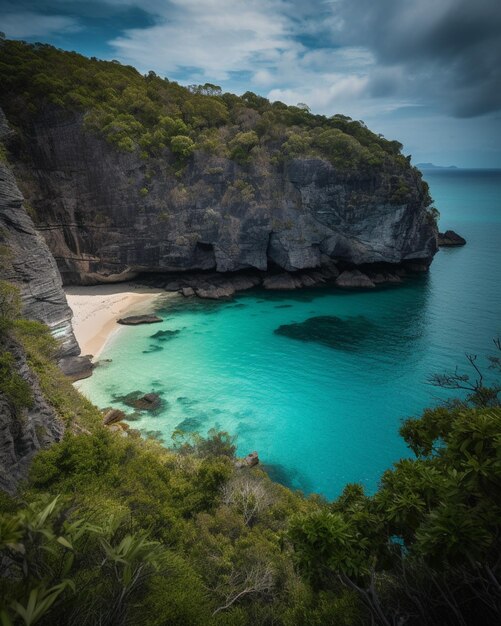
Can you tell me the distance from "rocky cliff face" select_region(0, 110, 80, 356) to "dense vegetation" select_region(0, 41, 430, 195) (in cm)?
1475

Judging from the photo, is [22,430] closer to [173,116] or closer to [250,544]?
[250,544]

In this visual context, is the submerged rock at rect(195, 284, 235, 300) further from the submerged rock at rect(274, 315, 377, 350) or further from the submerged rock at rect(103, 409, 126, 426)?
the submerged rock at rect(103, 409, 126, 426)

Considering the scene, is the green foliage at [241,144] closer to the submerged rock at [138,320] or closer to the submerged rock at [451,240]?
the submerged rock at [138,320]

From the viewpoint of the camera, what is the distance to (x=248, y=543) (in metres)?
9.41

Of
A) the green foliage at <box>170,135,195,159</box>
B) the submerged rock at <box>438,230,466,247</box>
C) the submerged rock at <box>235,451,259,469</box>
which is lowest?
the submerged rock at <box>235,451,259,469</box>

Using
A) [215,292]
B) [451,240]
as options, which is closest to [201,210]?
[215,292]

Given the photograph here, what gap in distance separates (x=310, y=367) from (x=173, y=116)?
3347cm

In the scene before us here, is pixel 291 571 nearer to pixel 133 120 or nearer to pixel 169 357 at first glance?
pixel 169 357

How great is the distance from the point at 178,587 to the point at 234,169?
1594 inches

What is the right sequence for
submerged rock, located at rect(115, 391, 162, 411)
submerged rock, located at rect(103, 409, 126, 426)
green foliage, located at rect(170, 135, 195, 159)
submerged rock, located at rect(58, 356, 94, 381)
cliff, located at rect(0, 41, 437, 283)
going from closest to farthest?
submerged rock, located at rect(103, 409, 126, 426)
submerged rock, located at rect(115, 391, 162, 411)
submerged rock, located at rect(58, 356, 94, 381)
cliff, located at rect(0, 41, 437, 283)
green foliage, located at rect(170, 135, 195, 159)

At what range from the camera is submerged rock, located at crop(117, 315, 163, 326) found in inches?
1230

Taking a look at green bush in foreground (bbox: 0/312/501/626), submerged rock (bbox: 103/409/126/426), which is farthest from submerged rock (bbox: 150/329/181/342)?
green bush in foreground (bbox: 0/312/501/626)

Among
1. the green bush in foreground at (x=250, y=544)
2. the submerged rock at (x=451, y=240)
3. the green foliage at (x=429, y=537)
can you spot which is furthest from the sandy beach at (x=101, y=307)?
the submerged rock at (x=451, y=240)

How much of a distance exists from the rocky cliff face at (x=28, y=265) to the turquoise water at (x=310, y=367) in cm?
473
